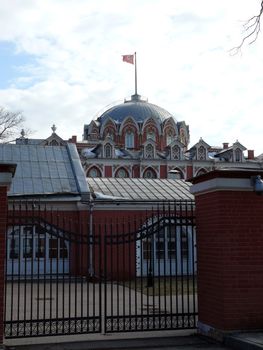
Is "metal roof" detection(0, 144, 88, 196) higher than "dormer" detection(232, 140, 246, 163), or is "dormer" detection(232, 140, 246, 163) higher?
"dormer" detection(232, 140, 246, 163)

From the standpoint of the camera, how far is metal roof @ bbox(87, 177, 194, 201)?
927 inches

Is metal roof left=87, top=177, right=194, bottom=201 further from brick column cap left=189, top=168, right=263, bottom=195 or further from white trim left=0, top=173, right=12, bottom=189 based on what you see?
white trim left=0, top=173, right=12, bottom=189

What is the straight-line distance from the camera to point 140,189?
82.2ft

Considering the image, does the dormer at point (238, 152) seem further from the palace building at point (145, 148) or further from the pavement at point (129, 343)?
Answer: the pavement at point (129, 343)

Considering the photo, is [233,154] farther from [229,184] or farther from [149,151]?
[229,184]

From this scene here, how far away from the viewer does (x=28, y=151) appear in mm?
26562

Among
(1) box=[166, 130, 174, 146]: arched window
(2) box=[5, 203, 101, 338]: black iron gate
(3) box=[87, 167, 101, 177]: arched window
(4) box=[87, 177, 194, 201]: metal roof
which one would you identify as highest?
(1) box=[166, 130, 174, 146]: arched window

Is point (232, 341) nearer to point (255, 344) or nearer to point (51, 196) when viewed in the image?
point (255, 344)

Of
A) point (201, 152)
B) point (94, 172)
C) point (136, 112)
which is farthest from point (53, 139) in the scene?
point (201, 152)

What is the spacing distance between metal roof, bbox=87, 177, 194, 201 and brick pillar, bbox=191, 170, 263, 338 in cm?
1441

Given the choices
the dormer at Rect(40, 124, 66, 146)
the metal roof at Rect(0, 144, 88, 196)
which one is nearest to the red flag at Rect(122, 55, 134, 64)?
the dormer at Rect(40, 124, 66, 146)

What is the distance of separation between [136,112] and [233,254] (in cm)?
6177

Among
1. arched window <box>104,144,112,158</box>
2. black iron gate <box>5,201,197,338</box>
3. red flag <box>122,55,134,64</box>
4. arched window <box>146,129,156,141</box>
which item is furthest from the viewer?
arched window <box>146,129,156,141</box>

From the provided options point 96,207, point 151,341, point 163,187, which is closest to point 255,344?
point 151,341
